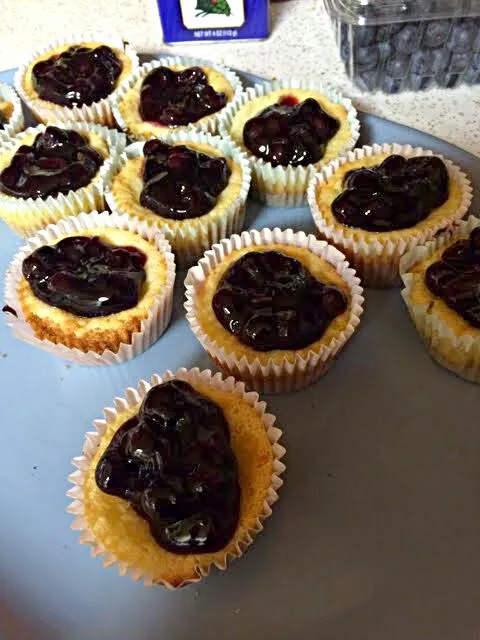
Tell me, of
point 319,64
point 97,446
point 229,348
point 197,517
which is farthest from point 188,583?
point 319,64

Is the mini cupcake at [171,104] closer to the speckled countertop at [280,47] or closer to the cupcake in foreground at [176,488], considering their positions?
the speckled countertop at [280,47]

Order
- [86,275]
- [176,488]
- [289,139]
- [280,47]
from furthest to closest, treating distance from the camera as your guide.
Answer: [280,47]
[289,139]
[86,275]
[176,488]

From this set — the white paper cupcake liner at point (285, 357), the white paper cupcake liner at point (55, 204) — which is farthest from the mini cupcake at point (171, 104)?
the white paper cupcake liner at point (285, 357)

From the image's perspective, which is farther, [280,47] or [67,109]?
[280,47]

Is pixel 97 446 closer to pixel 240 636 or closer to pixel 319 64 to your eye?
pixel 240 636

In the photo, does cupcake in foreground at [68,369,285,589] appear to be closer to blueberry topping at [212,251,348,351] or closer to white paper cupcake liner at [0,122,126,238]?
blueberry topping at [212,251,348,351]

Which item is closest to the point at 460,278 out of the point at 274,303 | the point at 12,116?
the point at 274,303

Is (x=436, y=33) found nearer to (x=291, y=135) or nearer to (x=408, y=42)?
(x=408, y=42)
